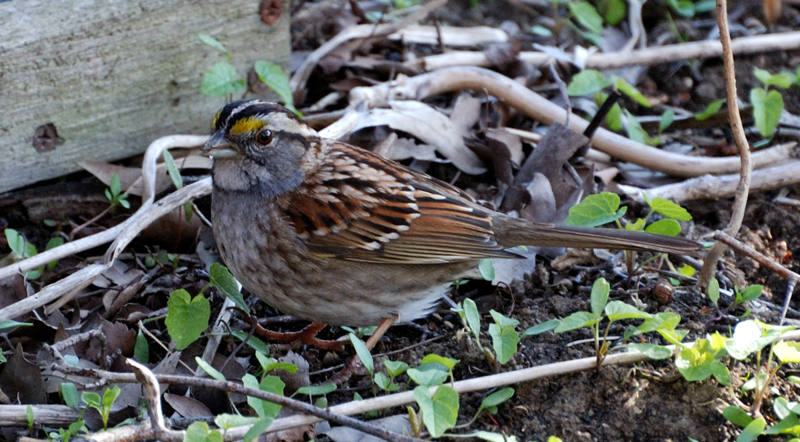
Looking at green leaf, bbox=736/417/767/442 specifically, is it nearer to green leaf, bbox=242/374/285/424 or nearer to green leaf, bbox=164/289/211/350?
green leaf, bbox=242/374/285/424

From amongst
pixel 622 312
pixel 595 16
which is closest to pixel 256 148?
pixel 622 312

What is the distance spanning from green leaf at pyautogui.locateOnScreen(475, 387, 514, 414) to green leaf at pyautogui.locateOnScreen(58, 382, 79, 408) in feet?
3.95

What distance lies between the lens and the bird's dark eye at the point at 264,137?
3.30 metres

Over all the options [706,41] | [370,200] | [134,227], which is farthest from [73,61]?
[706,41]

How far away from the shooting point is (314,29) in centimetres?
518

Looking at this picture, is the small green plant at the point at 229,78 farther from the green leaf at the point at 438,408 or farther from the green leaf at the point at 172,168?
the green leaf at the point at 438,408

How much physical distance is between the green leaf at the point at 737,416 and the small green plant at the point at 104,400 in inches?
69.1

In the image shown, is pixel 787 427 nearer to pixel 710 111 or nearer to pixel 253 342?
pixel 253 342

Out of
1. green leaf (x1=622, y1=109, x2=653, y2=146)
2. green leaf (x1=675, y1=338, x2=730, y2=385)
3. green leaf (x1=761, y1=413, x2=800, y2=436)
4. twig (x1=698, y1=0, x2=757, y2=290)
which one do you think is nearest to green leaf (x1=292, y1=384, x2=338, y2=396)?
green leaf (x1=675, y1=338, x2=730, y2=385)

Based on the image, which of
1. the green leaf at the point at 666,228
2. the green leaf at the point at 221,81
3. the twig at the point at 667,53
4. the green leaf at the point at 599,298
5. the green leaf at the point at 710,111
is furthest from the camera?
the twig at the point at 667,53

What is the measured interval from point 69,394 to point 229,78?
5.70 ft

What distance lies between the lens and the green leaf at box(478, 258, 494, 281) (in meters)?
3.41

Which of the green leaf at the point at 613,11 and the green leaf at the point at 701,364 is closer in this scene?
the green leaf at the point at 701,364

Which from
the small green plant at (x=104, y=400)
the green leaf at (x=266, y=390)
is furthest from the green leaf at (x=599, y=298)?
the small green plant at (x=104, y=400)
